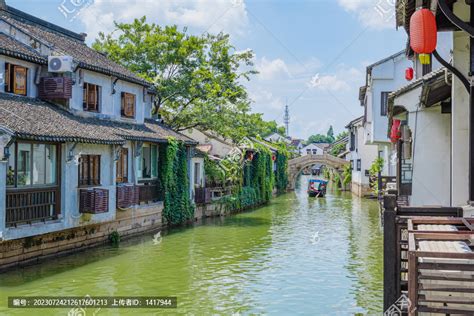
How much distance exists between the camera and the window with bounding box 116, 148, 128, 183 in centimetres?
1839

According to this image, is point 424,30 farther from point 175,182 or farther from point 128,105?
point 175,182

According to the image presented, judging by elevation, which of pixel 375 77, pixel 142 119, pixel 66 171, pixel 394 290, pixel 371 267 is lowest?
pixel 371 267

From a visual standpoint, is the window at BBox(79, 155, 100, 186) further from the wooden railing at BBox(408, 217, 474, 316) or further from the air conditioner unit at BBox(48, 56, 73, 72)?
the wooden railing at BBox(408, 217, 474, 316)

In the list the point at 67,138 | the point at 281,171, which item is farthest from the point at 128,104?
the point at 281,171

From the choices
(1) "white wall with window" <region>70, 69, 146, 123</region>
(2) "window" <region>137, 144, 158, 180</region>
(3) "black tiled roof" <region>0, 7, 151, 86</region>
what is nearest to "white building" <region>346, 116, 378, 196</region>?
(2) "window" <region>137, 144, 158, 180</region>

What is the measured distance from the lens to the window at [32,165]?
41.3 feet

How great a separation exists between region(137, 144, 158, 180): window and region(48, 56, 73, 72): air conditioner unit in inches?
208

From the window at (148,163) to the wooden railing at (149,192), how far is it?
0.38 meters

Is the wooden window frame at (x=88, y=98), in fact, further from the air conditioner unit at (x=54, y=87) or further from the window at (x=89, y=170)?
the window at (x=89, y=170)

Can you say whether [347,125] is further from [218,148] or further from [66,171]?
[66,171]

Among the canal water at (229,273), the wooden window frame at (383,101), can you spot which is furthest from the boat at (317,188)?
the canal water at (229,273)

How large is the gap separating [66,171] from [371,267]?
8494 mm

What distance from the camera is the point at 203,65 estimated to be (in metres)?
26.4

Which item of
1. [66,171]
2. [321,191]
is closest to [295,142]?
[321,191]
